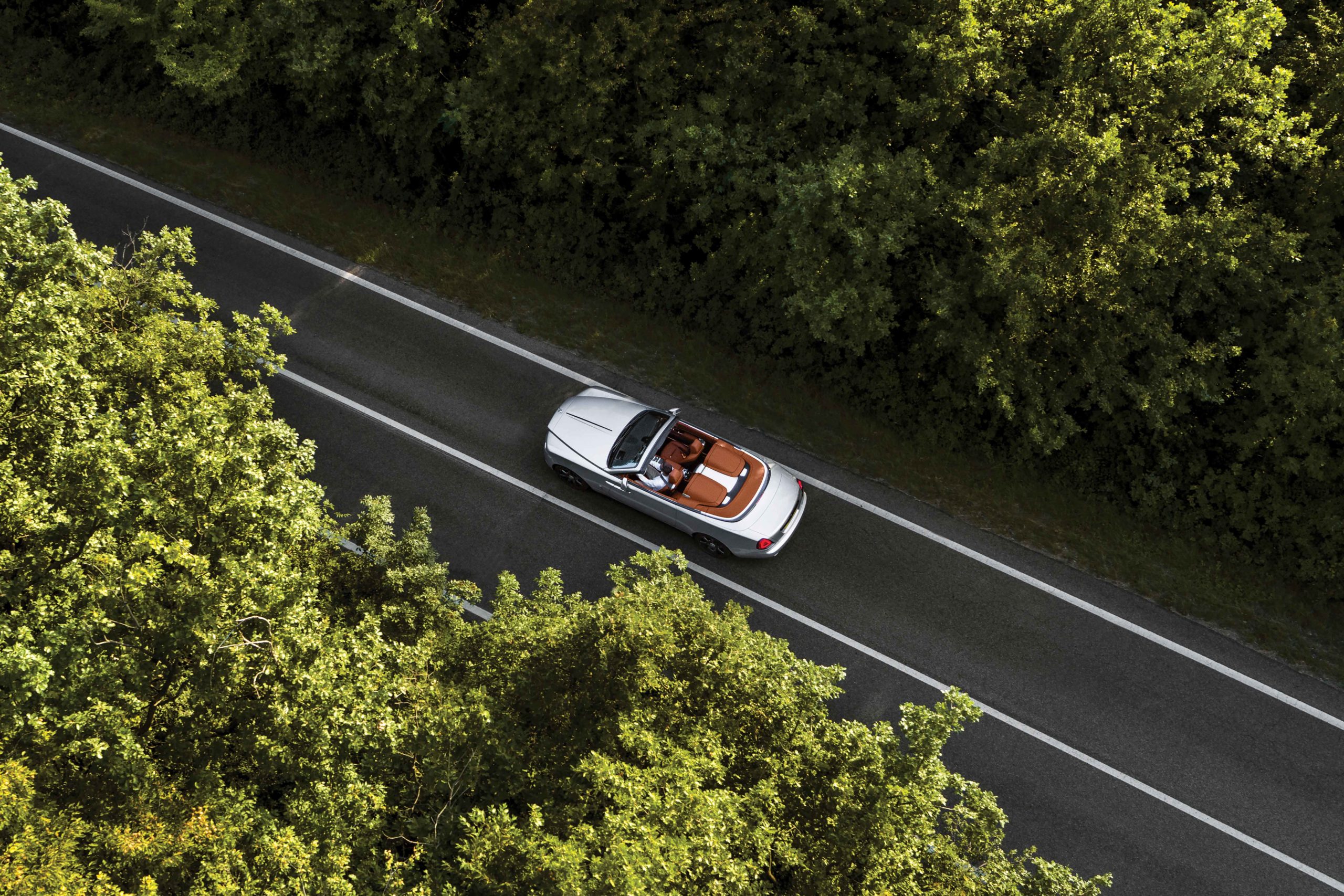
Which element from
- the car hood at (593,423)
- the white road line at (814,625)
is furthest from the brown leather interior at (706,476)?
the white road line at (814,625)

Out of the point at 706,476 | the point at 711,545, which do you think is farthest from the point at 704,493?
the point at 711,545

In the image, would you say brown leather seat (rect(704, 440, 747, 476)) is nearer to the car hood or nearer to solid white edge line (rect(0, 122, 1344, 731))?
the car hood

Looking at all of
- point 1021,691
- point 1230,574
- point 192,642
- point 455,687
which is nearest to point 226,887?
point 192,642

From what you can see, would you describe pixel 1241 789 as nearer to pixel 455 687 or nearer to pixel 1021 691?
pixel 1021 691

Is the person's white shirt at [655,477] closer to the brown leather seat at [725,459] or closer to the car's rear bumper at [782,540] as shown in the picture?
the brown leather seat at [725,459]

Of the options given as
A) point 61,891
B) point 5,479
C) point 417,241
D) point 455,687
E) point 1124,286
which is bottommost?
point 61,891
